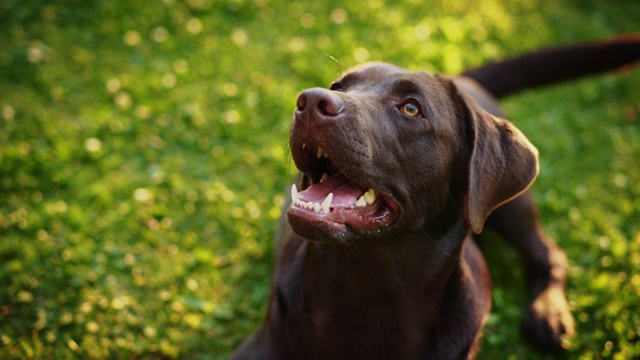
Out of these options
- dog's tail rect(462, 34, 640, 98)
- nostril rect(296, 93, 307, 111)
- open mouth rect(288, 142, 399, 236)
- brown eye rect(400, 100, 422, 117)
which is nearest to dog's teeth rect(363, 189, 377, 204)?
open mouth rect(288, 142, 399, 236)

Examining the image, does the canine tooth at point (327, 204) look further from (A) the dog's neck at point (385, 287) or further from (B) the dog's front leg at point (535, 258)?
(B) the dog's front leg at point (535, 258)

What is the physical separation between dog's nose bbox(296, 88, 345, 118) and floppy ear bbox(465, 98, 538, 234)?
772 mm

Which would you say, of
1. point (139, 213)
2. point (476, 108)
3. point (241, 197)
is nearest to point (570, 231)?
point (476, 108)

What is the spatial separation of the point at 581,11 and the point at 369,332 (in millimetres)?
6356

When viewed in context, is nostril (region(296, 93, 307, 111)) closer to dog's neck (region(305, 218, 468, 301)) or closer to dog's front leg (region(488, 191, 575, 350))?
dog's neck (region(305, 218, 468, 301))

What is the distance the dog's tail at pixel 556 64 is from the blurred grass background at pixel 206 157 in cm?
74

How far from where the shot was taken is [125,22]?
257 inches

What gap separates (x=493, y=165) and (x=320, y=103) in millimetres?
936

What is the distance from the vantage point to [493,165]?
2973mm

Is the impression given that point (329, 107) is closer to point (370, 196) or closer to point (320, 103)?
point (320, 103)

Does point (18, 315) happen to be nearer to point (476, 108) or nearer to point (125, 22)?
point (476, 108)

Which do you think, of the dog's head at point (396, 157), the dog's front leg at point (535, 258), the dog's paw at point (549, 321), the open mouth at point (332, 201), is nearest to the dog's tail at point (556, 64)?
the dog's front leg at point (535, 258)

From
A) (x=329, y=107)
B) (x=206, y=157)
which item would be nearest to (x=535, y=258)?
(x=329, y=107)

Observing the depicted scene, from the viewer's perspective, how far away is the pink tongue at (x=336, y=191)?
9.14 ft
